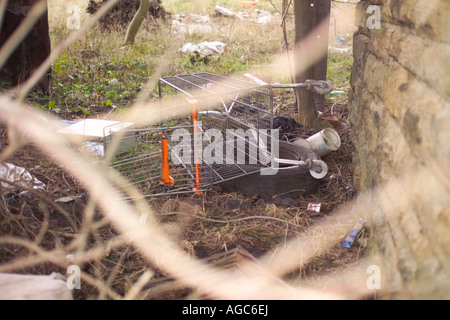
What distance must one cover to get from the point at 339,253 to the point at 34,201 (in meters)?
2.26

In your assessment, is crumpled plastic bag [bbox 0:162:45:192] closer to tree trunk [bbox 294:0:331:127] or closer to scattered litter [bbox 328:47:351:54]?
→ tree trunk [bbox 294:0:331:127]

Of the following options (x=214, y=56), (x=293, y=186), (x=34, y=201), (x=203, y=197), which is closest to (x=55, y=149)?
(x=34, y=201)

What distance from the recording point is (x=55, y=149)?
463cm

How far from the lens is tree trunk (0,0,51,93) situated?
6191 mm

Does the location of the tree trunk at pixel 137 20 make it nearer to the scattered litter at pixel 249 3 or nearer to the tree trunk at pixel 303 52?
the tree trunk at pixel 303 52

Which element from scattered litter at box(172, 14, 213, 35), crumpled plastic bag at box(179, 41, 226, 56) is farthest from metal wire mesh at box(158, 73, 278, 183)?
scattered litter at box(172, 14, 213, 35)

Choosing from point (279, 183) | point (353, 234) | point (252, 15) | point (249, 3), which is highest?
point (249, 3)

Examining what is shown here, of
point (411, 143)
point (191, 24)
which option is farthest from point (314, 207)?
point (191, 24)

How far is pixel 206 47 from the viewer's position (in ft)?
32.1

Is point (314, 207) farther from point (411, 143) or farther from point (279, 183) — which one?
point (411, 143)

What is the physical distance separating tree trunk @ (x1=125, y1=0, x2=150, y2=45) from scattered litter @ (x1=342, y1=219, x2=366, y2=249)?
7306mm

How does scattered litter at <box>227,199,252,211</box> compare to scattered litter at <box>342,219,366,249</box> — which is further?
scattered litter at <box>227,199,252,211</box>

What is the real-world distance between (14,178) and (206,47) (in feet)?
23.4

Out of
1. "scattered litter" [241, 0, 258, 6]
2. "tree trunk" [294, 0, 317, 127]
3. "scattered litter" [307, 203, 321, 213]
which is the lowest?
"scattered litter" [307, 203, 321, 213]
